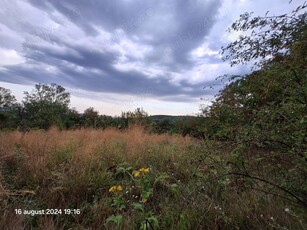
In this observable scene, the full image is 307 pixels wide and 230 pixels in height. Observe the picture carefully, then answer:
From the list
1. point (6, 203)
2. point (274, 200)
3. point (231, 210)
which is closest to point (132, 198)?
point (231, 210)

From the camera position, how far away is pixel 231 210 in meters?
1.89

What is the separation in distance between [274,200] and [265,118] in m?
0.77

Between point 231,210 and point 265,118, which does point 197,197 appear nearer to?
point 231,210

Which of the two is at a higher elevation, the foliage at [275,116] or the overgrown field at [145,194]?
the foliage at [275,116]

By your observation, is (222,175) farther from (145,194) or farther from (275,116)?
(145,194)

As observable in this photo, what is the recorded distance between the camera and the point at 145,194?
2.47m

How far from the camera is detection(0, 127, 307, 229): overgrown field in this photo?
177cm

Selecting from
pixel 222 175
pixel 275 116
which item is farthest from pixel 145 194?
pixel 275 116

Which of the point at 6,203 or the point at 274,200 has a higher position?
the point at 274,200

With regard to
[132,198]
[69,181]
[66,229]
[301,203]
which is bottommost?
[66,229]

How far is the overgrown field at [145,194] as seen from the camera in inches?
69.8

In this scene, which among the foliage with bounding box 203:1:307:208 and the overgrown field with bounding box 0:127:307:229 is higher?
the foliage with bounding box 203:1:307:208

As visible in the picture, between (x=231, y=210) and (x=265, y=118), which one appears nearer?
(x=265, y=118)

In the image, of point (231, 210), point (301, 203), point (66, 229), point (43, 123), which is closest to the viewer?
point (301, 203)
